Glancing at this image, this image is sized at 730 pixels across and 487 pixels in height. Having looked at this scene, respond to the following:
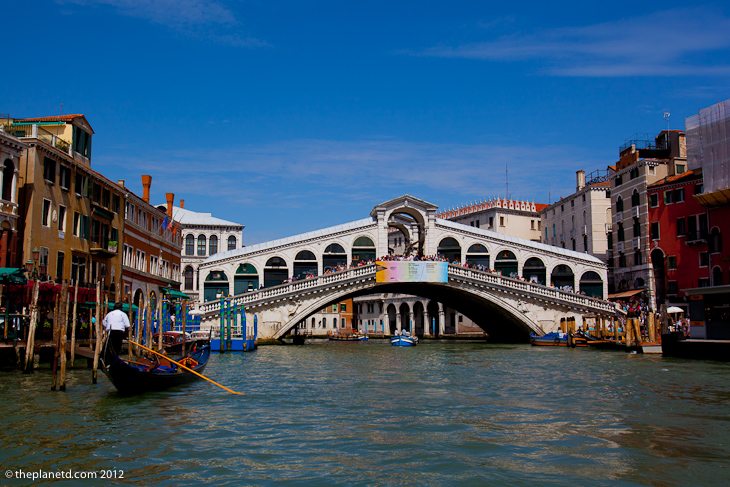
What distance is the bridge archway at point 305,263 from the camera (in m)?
36.1

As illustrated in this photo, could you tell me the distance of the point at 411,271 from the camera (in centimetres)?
3164

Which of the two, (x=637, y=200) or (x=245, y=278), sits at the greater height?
(x=637, y=200)

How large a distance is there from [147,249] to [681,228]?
2190 cm

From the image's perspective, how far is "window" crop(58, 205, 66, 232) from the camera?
20366 millimetres

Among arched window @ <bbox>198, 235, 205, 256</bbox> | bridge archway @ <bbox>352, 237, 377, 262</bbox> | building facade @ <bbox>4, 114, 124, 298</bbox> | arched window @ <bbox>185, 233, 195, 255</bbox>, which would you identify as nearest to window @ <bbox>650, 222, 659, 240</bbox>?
bridge archway @ <bbox>352, 237, 377, 262</bbox>

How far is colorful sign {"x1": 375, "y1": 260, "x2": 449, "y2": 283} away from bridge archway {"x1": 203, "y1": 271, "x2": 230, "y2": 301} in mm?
8319

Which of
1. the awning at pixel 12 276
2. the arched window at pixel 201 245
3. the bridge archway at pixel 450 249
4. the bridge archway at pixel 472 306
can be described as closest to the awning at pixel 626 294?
the bridge archway at pixel 472 306

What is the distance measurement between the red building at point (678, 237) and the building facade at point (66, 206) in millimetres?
21967

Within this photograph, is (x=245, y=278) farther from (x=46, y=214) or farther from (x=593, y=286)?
(x=593, y=286)

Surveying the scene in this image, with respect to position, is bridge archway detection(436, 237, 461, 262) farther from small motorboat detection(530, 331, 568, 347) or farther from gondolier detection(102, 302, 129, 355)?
gondolier detection(102, 302, 129, 355)

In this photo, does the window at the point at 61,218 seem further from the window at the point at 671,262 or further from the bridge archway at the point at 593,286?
the bridge archway at the point at 593,286

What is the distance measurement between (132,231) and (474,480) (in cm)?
2226

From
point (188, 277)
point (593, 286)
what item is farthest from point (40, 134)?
point (593, 286)

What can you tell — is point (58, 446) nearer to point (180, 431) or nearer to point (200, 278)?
point (180, 431)
